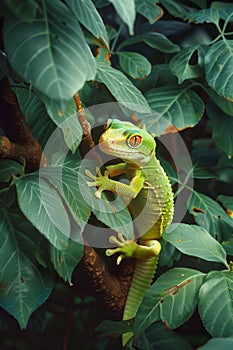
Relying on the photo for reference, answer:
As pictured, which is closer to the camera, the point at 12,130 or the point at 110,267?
the point at 12,130

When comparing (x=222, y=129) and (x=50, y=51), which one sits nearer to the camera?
(x=50, y=51)

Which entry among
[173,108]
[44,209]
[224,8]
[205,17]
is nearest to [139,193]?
[173,108]

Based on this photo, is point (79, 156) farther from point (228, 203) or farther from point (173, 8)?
point (173, 8)

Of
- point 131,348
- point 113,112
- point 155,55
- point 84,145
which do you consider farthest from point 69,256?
point 155,55

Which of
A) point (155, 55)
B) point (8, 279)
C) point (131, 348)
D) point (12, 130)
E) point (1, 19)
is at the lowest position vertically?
point (131, 348)

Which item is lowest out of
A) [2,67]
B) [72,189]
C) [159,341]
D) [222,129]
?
[159,341]

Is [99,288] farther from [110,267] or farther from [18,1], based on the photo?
[18,1]

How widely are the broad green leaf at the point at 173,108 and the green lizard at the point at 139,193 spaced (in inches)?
4.5

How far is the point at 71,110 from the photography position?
2.63 feet

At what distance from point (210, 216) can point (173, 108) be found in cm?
25

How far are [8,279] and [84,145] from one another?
26 centimetres

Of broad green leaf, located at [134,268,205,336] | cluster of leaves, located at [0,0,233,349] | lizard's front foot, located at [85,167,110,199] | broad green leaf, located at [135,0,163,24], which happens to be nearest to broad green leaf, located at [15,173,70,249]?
cluster of leaves, located at [0,0,233,349]

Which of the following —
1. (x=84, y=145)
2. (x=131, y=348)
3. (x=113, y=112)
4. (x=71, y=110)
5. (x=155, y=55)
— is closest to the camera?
(x=71, y=110)

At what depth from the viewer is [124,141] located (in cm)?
95
